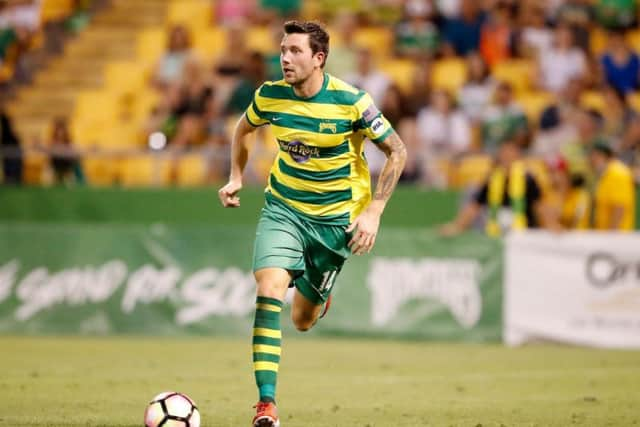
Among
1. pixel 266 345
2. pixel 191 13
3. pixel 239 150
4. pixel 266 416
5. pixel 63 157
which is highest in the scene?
pixel 191 13

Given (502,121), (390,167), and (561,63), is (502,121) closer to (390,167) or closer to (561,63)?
(561,63)

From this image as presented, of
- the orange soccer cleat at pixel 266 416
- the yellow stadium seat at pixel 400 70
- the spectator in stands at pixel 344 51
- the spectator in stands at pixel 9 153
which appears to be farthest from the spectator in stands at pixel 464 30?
the orange soccer cleat at pixel 266 416

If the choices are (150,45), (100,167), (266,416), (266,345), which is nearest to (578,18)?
(150,45)

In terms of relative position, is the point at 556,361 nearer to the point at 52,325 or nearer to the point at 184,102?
the point at 52,325

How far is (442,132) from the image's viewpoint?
17.2 metres

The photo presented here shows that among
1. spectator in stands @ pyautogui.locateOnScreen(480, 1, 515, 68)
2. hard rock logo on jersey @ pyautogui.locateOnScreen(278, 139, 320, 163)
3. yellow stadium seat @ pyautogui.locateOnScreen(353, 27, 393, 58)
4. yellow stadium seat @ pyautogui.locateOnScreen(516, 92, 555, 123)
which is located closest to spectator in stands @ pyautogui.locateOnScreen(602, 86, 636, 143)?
yellow stadium seat @ pyautogui.locateOnScreen(516, 92, 555, 123)

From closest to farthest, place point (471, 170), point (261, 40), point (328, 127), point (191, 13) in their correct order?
point (328, 127) → point (471, 170) → point (261, 40) → point (191, 13)

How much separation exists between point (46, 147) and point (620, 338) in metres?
8.39

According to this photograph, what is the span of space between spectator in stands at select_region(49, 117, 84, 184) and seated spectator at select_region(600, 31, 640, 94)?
7727 millimetres

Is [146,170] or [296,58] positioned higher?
[146,170]

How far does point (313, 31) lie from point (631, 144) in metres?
8.67

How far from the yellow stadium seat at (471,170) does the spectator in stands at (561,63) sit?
2.09 metres

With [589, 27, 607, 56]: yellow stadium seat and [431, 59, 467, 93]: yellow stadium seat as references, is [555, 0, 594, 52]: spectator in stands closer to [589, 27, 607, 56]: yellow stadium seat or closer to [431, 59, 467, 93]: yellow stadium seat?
[589, 27, 607, 56]: yellow stadium seat

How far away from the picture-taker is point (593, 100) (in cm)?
1778
